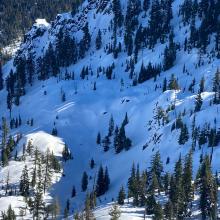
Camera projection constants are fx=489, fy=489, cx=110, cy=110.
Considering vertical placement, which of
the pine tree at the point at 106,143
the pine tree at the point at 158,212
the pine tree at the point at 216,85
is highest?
the pine tree at the point at 216,85

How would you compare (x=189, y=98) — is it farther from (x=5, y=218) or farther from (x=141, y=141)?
(x=5, y=218)

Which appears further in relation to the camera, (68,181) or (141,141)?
(141,141)

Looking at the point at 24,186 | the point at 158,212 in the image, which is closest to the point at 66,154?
the point at 24,186

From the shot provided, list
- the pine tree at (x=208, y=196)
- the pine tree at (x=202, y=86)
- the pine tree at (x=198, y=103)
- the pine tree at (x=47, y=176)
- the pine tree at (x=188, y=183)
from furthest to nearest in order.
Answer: the pine tree at (x=202, y=86) < the pine tree at (x=198, y=103) < the pine tree at (x=47, y=176) < the pine tree at (x=188, y=183) < the pine tree at (x=208, y=196)

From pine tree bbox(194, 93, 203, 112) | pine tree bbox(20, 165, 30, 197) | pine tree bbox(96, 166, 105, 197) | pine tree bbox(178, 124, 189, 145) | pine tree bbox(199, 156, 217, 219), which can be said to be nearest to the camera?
pine tree bbox(199, 156, 217, 219)

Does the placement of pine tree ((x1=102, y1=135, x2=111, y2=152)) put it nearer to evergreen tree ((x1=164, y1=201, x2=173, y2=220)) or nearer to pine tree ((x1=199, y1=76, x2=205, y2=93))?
pine tree ((x1=199, y1=76, x2=205, y2=93))

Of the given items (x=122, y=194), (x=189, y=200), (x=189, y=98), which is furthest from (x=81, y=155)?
(x=189, y=200)

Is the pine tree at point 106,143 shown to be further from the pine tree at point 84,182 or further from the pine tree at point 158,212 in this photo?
the pine tree at point 158,212

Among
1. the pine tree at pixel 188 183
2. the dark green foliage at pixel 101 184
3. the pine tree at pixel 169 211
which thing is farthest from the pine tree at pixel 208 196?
the dark green foliage at pixel 101 184

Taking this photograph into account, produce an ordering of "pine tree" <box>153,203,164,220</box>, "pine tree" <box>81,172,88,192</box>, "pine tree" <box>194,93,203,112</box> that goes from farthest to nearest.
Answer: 1. "pine tree" <box>194,93,203,112</box>
2. "pine tree" <box>81,172,88,192</box>
3. "pine tree" <box>153,203,164,220</box>

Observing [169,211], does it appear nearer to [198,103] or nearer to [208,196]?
[208,196]

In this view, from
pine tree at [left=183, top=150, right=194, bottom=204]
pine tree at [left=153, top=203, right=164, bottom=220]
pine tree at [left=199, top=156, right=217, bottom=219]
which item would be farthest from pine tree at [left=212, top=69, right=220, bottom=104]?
pine tree at [left=153, top=203, right=164, bottom=220]
